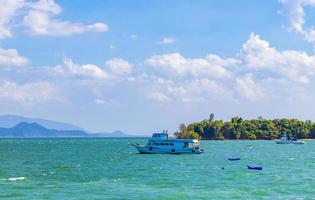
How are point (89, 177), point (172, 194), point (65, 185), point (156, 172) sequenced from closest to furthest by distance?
point (172, 194) < point (65, 185) < point (89, 177) < point (156, 172)

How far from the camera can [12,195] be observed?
67562 mm

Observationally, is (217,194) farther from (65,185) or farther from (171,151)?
(171,151)

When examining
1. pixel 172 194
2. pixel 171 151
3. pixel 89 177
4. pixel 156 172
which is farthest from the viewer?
pixel 171 151

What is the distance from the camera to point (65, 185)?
78.9 metres

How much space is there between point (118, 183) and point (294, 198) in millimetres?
27257

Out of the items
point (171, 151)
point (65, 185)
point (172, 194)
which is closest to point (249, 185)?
point (172, 194)

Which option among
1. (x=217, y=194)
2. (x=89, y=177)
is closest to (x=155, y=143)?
(x=89, y=177)

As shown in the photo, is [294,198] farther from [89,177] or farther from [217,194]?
[89,177]

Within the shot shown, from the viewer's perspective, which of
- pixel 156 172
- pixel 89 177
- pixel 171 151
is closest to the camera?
pixel 89 177

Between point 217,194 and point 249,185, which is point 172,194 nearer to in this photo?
point 217,194

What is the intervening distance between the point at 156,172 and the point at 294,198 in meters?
41.5

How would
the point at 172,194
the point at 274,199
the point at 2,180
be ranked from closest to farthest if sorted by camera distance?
the point at 274,199, the point at 172,194, the point at 2,180

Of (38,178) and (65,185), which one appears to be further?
(38,178)

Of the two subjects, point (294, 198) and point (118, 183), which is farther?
point (118, 183)
